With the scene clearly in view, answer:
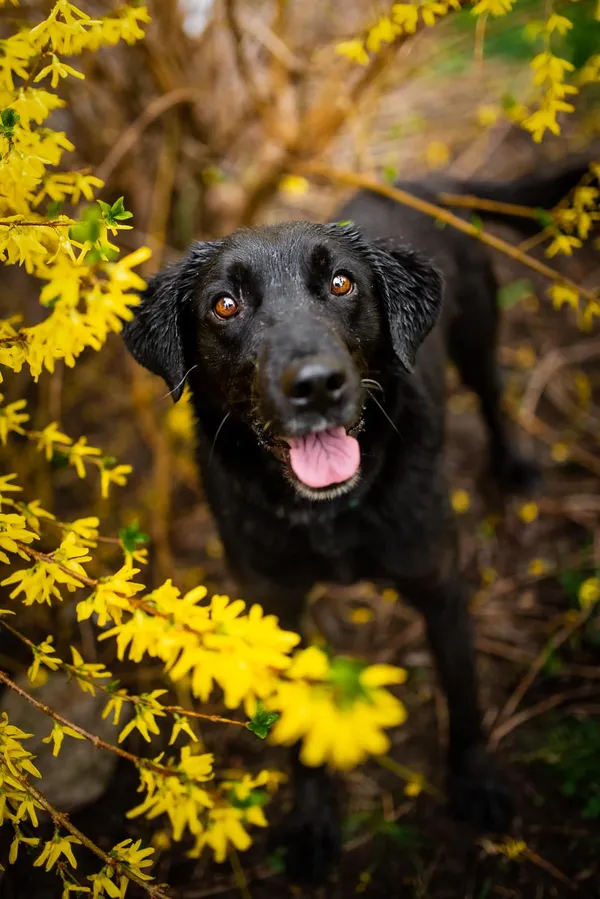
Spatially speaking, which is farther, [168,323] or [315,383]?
[168,323]

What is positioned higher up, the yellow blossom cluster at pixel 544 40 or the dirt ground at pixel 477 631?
the yellow blossom cluster at pixel 544 40

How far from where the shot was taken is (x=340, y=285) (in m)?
1.99

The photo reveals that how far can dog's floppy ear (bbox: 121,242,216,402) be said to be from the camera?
2100 millimetres

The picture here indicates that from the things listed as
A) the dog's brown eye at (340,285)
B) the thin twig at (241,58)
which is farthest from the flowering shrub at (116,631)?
the thin twig at (241,58)

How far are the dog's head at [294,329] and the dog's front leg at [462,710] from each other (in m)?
0.80

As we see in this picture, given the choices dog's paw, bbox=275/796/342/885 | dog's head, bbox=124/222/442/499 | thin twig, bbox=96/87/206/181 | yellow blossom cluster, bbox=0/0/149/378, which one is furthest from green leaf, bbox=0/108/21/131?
dog's paw, bbox=275/796/342/885

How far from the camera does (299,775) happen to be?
2.56 m

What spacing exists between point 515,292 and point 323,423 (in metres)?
3.35

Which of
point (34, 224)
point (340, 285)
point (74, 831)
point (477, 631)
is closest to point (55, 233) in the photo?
point (34, 224)

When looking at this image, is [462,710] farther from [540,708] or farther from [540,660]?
[540,660]

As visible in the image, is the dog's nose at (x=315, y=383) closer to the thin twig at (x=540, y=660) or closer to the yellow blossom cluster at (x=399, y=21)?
the yellow blossom cluster at (x=399, y=21)

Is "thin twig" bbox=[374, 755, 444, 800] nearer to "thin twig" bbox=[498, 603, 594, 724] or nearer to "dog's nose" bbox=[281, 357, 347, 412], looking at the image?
"thin twig" bbox=[498, 603, 594, 724]

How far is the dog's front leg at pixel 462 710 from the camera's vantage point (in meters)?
2.40

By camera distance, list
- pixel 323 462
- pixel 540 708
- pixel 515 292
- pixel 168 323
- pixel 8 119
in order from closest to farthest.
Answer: pixel 8 119
pixel 323 462
pixel 168 323
pixel 540 708
pixel 515 292
